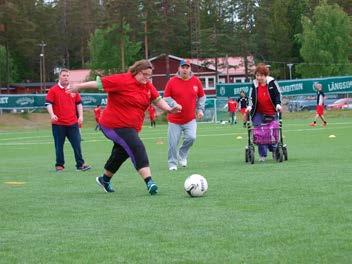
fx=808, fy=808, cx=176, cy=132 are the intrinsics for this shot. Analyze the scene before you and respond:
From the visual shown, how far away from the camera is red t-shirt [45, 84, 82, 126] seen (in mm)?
15155

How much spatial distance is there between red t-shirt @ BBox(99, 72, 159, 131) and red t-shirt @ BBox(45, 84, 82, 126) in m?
4.69

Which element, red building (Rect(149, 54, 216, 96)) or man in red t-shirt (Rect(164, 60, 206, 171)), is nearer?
→ man in red t-shirt (Rect(164, 60, 206, 171))

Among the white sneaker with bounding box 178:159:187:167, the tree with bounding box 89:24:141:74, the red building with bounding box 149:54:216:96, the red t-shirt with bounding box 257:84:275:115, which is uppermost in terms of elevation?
the tree with bounding box 89:24:141:74

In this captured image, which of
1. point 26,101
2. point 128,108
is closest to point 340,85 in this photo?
point 26,101

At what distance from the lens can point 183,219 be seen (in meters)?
7.82

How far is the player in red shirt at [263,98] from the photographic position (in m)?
15.0

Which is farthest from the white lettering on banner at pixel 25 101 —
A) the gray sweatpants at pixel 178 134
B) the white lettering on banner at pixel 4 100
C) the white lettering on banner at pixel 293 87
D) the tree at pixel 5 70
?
the gray sweatpants at pixel 178 134

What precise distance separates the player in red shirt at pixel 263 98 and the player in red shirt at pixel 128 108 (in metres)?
4.83

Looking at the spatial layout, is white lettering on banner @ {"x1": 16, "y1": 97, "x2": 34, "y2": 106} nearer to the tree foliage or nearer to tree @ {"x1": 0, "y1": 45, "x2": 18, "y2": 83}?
the tree foliage

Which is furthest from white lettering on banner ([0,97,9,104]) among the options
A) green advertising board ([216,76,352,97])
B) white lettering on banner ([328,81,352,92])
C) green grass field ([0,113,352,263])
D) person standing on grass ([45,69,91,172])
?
green grass field ([0,113,352,263])

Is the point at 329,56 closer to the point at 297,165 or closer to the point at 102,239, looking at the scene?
the point at 297,165

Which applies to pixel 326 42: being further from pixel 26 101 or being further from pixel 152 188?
pixel 152 188

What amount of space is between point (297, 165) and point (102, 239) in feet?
25.7

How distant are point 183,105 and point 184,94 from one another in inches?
8.1
